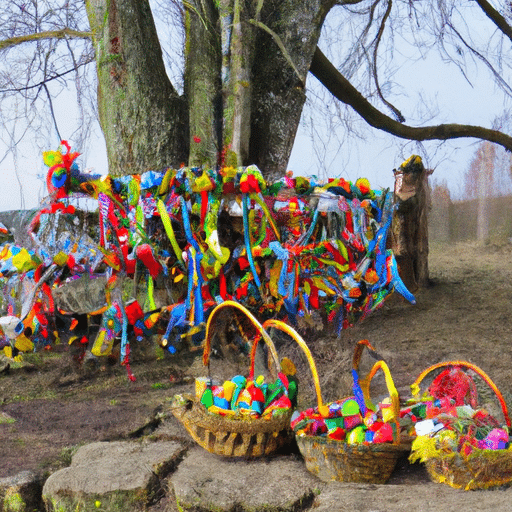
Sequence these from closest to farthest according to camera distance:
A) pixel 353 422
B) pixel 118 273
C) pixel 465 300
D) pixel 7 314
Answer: pixel 353 422
pixel 118 273
pixel 7 314
pixel 465 300

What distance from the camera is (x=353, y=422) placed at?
7.40 ft

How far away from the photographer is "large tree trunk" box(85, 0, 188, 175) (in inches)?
167

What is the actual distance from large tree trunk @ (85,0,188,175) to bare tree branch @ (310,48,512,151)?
2.33m

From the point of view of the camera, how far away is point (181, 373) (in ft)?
13.3

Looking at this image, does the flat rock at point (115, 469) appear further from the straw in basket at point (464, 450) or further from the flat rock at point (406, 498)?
the straw in basket at point (464, 450)

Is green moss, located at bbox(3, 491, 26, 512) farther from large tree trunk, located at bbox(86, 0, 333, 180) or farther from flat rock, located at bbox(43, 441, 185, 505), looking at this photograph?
large tree trunk, located at bbox(86, 0, 333, 180)

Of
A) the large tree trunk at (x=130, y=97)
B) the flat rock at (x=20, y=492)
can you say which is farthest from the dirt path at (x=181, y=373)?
the large tree trunk at (x=130, y=97)

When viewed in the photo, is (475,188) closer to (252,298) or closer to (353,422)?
(252,298)

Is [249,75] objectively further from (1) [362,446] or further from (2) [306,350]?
(1) [362,446]

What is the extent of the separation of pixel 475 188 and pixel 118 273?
328 inches

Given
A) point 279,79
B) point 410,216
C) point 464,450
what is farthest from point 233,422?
point 410,216

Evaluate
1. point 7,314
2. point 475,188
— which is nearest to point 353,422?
point 7,314

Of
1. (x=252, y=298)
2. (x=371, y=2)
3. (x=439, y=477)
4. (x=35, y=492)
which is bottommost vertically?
(x=35, y=492)

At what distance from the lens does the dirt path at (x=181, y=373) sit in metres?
2.94
